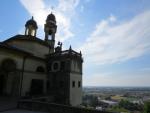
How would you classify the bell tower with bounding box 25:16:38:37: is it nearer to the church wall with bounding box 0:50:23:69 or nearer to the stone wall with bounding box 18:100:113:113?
the church wall with bounding box 0:50:23:69

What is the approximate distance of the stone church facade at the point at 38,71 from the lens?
22766 millimetres

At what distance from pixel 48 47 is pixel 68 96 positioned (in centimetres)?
1144

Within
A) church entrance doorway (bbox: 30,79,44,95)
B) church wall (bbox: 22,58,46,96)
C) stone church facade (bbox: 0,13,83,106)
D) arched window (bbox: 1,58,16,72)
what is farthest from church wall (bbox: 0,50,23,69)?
church entrance doorway (bbox: 30,79,44,95)

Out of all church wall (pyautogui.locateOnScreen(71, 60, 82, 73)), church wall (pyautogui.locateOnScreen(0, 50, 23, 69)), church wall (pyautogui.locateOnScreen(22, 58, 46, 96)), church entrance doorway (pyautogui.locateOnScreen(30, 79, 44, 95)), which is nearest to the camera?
church wall (pyautogui.locateOnScreen(0, 50, 23, 69))

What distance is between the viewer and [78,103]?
28.6 metres

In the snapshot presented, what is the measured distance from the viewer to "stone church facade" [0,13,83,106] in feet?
74.7

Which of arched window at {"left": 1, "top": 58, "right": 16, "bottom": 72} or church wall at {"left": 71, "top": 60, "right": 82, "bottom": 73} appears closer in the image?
arched window at {"left": 1, "top": 58, "right": 16, "bottom": 72}

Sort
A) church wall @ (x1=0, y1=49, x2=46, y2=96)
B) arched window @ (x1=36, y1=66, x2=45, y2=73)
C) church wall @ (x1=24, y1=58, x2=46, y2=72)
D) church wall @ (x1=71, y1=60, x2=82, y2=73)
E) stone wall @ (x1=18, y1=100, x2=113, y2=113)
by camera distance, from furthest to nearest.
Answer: arched window @ (x1=36, y1=66, x2=45, y2=73)
church wall @ (x1=71, y1=60, x2=82, y2=73)
church wall @ (x1=24, y1=58, x2=46, y2=72)
church wall @ (x1=0, y1=49, x2=46, y2=96)
stone wall @ (x1=18, y1=100, x2=113, y2=113)

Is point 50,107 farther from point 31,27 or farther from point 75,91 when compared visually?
point 31,27

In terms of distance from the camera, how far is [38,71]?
91.8ft

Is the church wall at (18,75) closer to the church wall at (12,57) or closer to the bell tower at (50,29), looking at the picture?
the church wall at (12,57)

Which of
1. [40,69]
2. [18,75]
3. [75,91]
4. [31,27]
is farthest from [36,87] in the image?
[31,27]

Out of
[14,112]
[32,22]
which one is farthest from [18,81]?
[32,22]

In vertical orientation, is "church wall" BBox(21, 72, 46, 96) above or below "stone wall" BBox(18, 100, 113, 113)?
above
